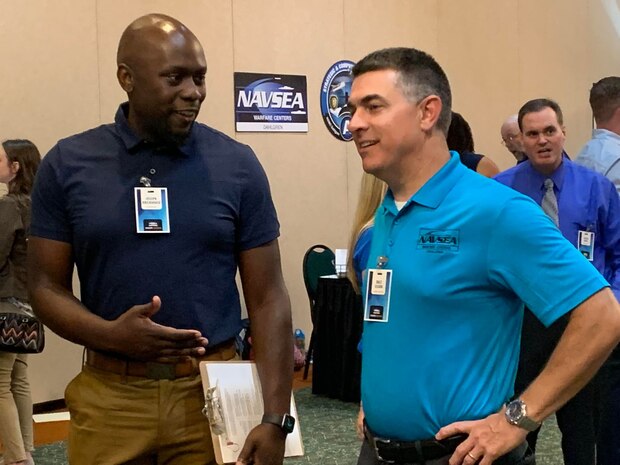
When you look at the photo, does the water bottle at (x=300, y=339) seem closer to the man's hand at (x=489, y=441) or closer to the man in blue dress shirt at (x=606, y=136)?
the man in blue dress shirt at (x=606, y=136)

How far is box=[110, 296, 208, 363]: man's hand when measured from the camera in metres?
1.98

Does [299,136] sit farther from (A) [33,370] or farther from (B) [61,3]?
(A) [33,370]

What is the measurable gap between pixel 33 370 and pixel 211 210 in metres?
4.65

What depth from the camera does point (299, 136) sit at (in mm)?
7871

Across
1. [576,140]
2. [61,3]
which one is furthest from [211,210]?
[576,140]

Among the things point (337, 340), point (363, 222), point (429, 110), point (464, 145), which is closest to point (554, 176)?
point (464, 145)

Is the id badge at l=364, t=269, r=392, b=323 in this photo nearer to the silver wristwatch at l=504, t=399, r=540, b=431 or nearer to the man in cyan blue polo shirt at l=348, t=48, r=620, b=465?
the man in cyan blue polo shirt at l=348, t=48, r=620, b=465

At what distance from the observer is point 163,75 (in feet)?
6.82

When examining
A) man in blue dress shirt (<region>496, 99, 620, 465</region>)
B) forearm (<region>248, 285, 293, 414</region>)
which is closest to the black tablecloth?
man in blue dress shirt (<region>496, 99, 620, 465</region>)

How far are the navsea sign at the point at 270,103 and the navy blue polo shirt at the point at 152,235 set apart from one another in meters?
5.32

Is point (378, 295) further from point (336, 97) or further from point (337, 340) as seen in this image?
point (336, 97)

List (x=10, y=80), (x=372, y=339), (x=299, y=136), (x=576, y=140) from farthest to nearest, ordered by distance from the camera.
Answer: (x=576, y=140)
(x=299, y=136)
(x=10, y=80)
(x=372, y=339)

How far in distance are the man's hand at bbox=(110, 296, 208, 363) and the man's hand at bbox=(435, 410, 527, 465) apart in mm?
625

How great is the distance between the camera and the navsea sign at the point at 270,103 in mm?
7465
